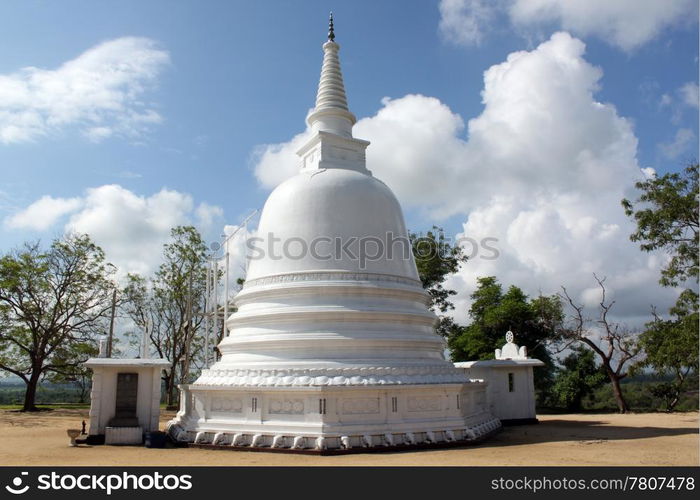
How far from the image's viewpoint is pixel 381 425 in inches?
660

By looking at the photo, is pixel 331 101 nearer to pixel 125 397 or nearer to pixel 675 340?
pixel 125 397

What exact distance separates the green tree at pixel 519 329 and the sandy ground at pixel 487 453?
18.0 m

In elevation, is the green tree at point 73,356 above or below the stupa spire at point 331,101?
below

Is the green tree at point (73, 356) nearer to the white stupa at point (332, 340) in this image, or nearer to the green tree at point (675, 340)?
the white stupa at point (332, 340)

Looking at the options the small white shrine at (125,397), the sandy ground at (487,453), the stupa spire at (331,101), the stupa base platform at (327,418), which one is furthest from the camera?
the stupa spire at (331,101)

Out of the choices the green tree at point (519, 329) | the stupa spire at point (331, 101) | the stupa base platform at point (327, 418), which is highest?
the stupa spire at point (331, 101)

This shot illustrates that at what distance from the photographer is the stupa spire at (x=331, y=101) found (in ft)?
80.0

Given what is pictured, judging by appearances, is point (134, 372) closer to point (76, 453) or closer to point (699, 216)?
point (76, 453)

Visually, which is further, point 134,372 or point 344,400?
point 134,372

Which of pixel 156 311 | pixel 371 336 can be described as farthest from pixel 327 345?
pixel 156 311

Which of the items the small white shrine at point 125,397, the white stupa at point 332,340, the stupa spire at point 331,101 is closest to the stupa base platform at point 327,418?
the white stupa at point 332,340

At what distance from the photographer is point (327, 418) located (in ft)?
53.7

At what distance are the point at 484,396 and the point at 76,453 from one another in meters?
15.1

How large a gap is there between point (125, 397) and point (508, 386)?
1694 cm
